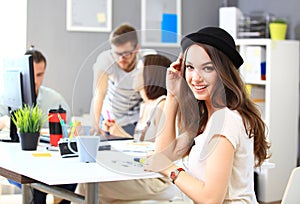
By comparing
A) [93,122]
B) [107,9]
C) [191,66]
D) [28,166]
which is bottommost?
[28,166]

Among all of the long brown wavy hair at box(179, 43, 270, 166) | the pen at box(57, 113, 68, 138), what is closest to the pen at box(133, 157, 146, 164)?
the long brown wavy hair at box(179, 43, 270, 166)

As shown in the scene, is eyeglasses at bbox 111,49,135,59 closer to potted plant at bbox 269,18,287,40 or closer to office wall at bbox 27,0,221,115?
office wall at bbox 27,0,221,115

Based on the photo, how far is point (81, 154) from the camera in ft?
7.70

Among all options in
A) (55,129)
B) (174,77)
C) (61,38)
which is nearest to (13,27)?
(61,38)

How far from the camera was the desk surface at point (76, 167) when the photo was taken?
2018 millimetres

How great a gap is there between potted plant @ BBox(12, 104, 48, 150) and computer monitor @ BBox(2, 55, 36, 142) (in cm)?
13

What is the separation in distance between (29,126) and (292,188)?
50.0 inches

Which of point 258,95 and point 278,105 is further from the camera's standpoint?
point 258,95

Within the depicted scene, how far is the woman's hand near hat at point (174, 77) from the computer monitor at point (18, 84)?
1.08 meters

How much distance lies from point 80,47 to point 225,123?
3.35 meters

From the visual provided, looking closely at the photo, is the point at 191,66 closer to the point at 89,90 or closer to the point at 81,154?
the point at 89,90

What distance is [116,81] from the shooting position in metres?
2.34

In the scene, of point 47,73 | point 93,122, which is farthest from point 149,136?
point 47,73

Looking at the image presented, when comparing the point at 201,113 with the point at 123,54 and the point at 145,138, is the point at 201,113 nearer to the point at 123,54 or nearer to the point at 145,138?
the point at 123,54
